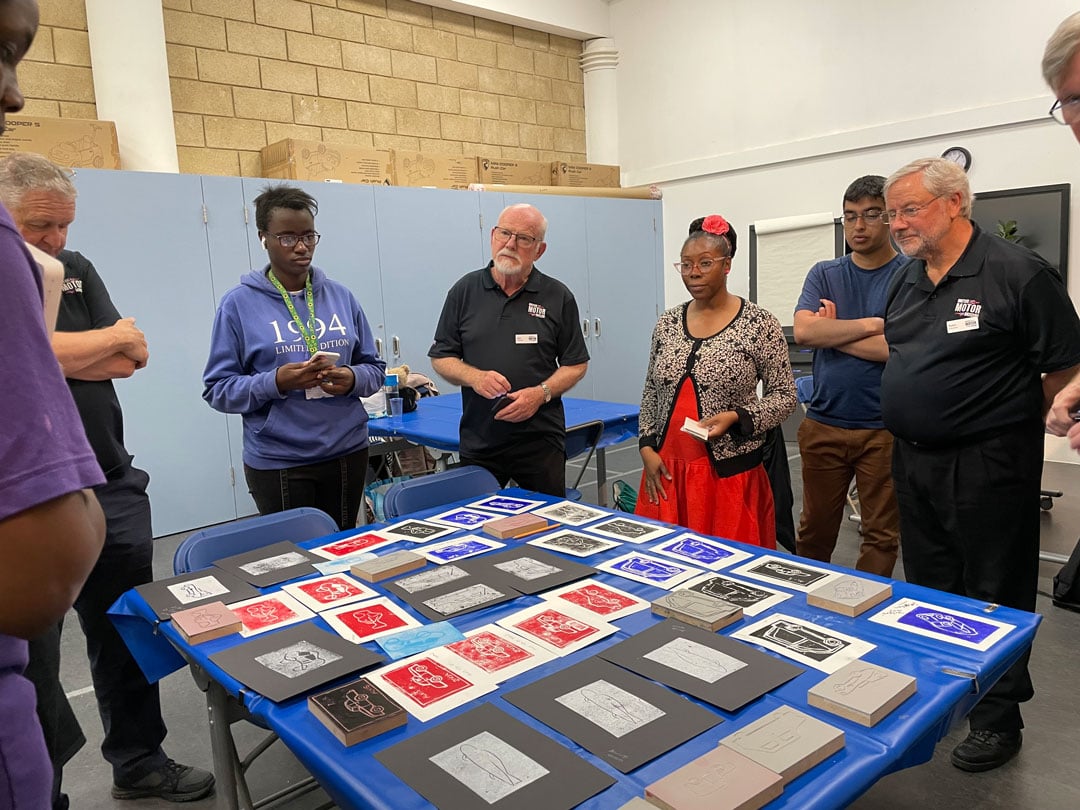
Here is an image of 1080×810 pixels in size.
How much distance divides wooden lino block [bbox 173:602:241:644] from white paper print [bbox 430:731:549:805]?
615 millimetres

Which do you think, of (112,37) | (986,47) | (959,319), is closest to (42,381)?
(959,319)

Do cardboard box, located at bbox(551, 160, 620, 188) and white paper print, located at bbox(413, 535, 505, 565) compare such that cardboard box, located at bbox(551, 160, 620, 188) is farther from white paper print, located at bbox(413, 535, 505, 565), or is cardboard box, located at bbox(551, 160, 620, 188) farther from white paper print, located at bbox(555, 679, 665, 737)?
white paper print, located at bbox(555, 679, 665, 737)

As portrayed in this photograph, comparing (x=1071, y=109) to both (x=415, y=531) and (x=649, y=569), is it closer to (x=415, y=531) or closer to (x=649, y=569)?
(x=649, y=569)

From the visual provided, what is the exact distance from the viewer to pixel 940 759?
2.11 metres

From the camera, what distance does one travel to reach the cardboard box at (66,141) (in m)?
4.13

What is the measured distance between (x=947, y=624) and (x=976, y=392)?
2.88ft

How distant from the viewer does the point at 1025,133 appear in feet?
17.1

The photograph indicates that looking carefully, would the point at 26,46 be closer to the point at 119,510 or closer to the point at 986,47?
the point at 119,510

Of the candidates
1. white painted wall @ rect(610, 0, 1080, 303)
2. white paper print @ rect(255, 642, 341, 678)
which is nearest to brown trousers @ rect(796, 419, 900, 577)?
white paper print @ rect(255, 642, 341, 678)

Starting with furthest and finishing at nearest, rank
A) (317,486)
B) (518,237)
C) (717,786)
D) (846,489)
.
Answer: (846,489) < (518,237) < (317,486) < (717,786)

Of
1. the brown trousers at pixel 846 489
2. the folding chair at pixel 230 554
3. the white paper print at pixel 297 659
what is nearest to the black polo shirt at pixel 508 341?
the folding chair at pixel 230 554

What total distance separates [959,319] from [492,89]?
604cm

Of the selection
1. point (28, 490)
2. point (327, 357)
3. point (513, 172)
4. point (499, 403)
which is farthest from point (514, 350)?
point (513, 172)

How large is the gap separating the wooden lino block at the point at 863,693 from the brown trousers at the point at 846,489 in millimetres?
1693
